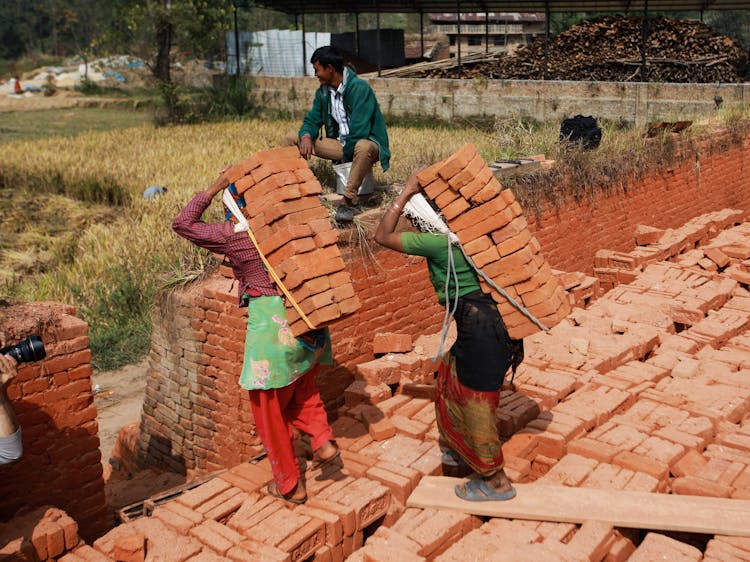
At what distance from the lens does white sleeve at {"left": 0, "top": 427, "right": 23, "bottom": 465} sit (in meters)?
3.43

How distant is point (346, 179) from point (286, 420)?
9.90 feet

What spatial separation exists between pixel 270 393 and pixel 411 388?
1816mm

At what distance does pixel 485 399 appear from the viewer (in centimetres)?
415

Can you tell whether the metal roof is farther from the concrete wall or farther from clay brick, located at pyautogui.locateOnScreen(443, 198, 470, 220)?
clay brick, located at pyautogui.locateOnScreen(443, 198, 470, 220)

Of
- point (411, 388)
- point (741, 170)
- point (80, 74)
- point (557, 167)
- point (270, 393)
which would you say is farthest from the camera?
point (80, 74)

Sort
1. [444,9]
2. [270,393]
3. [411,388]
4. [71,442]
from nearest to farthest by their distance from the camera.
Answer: [270,393], [71,442], [411,388], [444,9]

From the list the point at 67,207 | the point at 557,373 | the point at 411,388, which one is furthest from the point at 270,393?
the point at 67,207

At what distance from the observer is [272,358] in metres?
3.95

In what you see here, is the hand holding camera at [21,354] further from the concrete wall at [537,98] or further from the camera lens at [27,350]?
the concrete wall at [537,98]

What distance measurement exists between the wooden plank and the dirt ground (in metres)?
3.79

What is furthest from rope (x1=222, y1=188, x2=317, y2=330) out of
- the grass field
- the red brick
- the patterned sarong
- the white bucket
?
the grass field

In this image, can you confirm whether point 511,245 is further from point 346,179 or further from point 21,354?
point 346,179

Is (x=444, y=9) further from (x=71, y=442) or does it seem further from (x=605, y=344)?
(x=71, y=442)

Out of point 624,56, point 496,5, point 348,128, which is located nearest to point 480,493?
point 348,128
